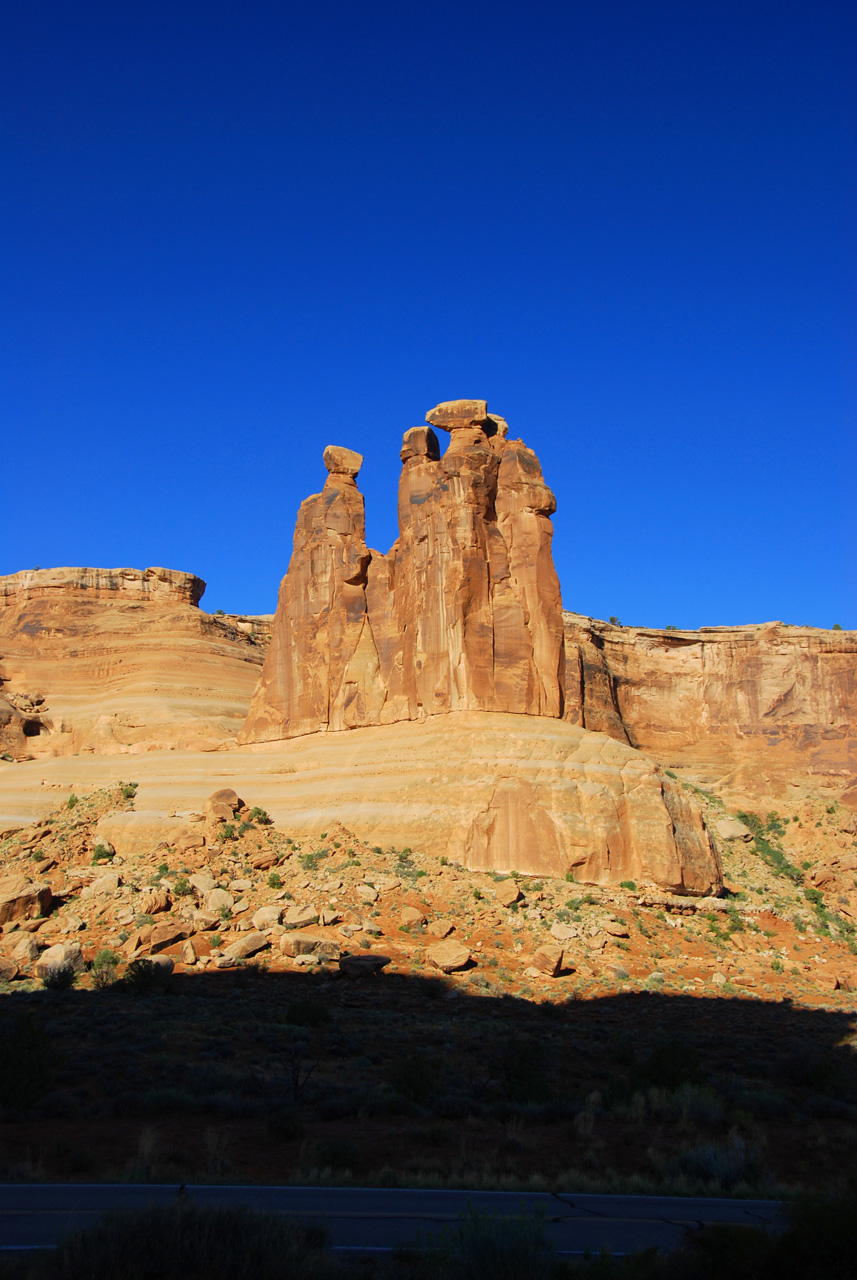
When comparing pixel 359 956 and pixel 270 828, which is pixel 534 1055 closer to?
pixel 359 956

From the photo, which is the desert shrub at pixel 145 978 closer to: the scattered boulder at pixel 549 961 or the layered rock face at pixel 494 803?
the scattered boulder at pixel 549 961

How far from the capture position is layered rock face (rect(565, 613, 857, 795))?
74.9 meters

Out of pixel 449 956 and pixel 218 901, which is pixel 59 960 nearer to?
pixel 218 901

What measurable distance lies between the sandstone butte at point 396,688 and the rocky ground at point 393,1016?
1.83m

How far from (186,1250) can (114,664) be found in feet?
174

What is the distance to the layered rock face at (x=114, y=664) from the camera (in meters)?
52.8

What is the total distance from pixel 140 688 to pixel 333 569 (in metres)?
16.3

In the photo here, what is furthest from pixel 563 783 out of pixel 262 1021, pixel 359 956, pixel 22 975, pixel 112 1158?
pixel 112 1158

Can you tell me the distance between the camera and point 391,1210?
10.3 m

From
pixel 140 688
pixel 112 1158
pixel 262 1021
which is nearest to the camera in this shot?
pixel 112 1158

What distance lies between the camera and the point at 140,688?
5509cm

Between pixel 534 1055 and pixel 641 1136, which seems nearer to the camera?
pixel 641 1136

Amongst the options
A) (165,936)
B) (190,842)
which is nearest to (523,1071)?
(165,936)

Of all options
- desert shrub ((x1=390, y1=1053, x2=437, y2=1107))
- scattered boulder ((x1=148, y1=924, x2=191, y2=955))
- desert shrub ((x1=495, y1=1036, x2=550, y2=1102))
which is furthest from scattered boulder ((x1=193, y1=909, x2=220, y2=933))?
desert shrub ((x1=390, y1=1053, x2=437, y2=1107))
